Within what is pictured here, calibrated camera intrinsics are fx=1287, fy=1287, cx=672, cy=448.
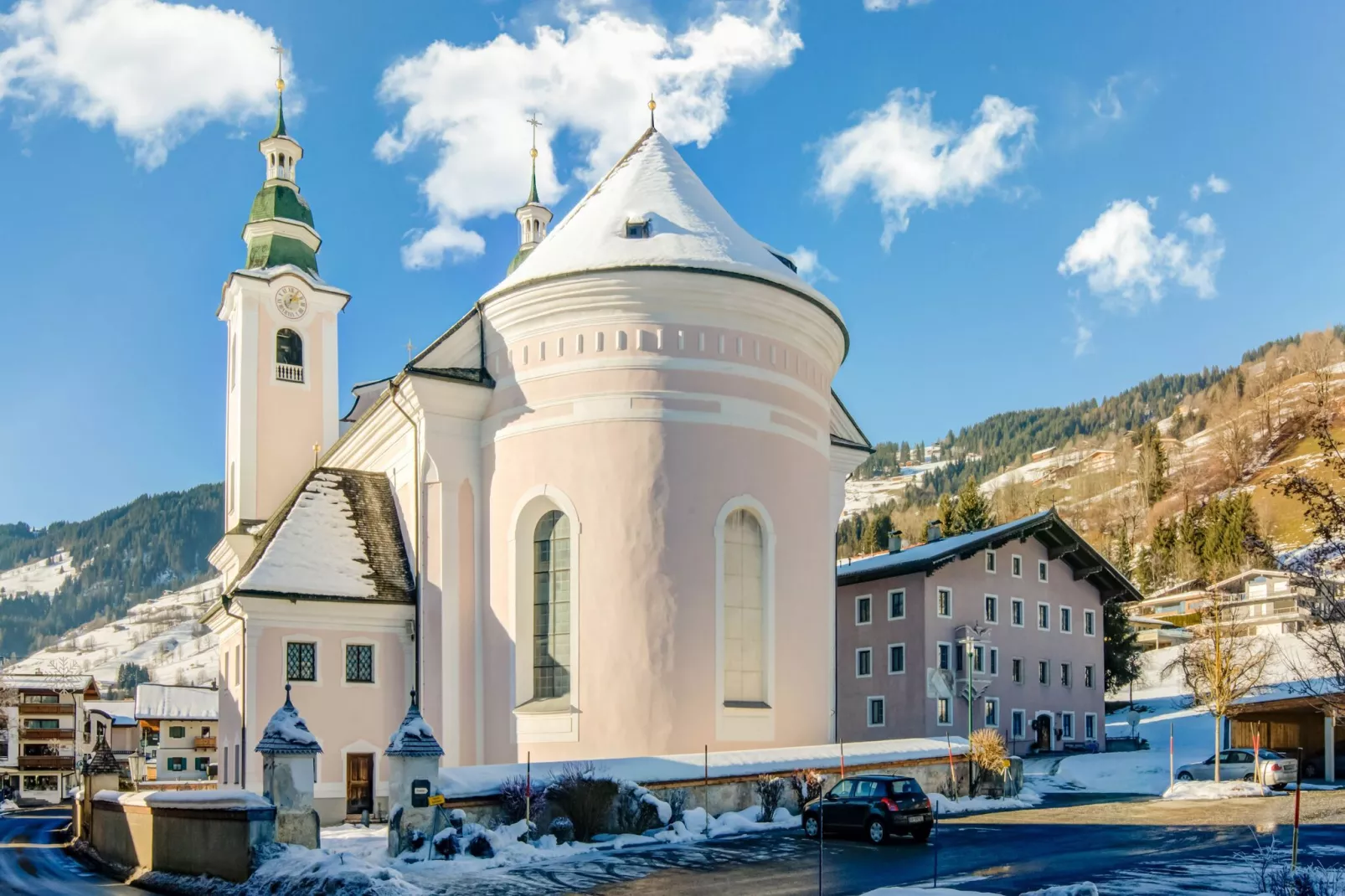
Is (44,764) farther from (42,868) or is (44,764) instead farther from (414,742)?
(414,742)

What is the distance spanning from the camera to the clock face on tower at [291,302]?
4219 cm

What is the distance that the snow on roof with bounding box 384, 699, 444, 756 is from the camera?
19094 millimetres

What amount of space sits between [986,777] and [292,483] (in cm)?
2548

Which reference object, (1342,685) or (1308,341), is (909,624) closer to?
(1342,685)

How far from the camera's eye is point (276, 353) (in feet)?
140

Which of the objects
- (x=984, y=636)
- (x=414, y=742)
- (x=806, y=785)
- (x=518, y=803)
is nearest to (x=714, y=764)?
(x=806, y=785)

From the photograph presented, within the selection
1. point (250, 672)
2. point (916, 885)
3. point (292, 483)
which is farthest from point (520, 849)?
point (292, 483)

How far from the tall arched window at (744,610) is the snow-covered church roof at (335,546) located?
7.68 m

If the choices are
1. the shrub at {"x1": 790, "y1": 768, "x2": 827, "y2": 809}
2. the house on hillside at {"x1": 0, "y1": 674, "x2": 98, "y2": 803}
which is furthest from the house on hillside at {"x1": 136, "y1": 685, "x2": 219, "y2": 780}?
the shrub at {"x1": 790, "y1": 768, "x2": 827, "y2": 809}

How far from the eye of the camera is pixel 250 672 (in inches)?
1094

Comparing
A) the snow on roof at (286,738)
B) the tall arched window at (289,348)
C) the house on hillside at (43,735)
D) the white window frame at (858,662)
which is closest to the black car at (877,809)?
the snow on roof at (286,738)

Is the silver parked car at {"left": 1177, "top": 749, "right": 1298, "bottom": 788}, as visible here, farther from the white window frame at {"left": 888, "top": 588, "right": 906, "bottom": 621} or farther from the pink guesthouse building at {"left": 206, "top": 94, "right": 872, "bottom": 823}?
the pink guesthouse building at {"left": 206, "top": 94, "right": 872, "bottom": 823}

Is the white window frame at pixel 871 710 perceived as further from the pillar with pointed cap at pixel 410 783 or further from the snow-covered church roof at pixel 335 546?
the pillar with pointed cap at pixel 410 783

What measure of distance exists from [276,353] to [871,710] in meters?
23.7
